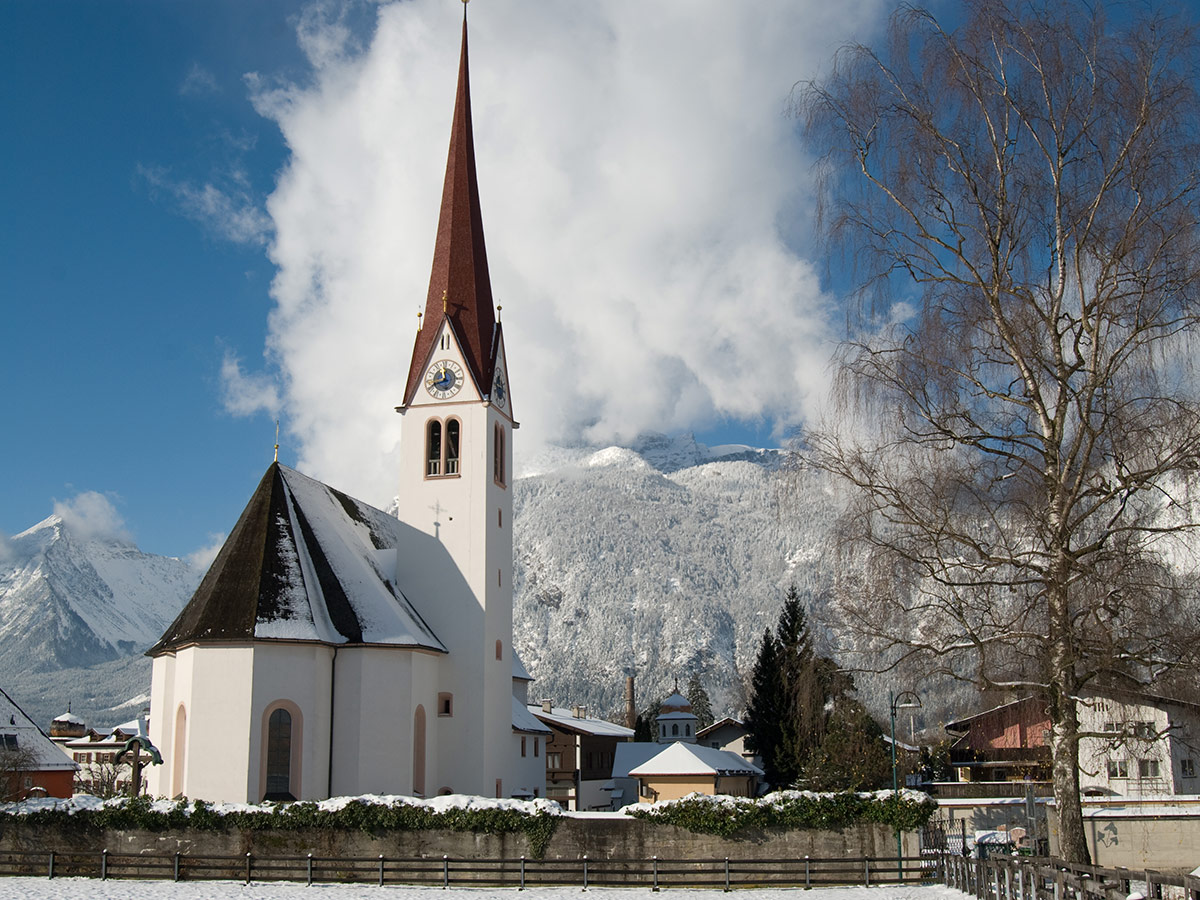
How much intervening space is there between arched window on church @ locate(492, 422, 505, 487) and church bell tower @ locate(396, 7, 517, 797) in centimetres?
5

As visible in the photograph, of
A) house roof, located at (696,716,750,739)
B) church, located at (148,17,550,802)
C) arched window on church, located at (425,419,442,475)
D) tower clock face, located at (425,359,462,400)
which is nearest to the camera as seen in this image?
church, located at (148,17,550,802)

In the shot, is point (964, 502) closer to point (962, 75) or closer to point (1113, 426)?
point (1113, 426)

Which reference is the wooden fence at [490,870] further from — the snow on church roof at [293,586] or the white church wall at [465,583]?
the white church wall at [465,583]

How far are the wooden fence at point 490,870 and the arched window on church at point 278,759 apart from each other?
5.74 m

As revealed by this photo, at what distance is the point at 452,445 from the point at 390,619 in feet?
26.7

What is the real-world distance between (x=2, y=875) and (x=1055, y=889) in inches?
940

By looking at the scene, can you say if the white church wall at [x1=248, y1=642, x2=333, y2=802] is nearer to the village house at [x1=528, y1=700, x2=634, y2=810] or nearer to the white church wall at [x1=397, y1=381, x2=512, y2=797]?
the white church wall at [x1=397, y1=381, x2=512, y2=797]

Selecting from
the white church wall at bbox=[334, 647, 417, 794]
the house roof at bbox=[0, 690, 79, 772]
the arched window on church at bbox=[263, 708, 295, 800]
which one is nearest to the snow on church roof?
the white church wall at bbox=[334, 647, 417, 794]

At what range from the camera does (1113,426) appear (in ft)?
57.3

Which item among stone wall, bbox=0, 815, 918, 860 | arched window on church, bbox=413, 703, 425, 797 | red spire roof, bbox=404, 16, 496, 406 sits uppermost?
red spire roof, bbox=404, 16, 496, 406

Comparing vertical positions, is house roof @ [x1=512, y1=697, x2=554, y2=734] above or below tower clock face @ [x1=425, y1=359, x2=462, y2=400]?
below

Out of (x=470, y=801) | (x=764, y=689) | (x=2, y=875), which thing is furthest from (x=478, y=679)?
(x=764, y=689)

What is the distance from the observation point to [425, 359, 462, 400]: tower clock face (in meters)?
42.1

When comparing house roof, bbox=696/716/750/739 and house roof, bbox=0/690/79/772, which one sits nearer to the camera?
house roof, bbox=0/690/79/772
